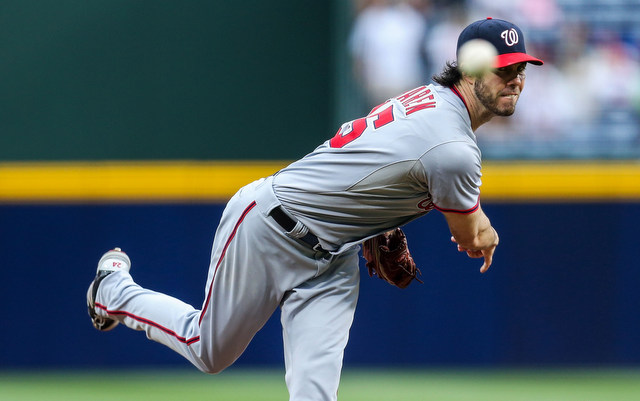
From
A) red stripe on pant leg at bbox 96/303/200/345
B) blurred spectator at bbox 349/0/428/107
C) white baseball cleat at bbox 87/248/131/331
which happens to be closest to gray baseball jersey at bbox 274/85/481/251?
red stripe on pant leg at bbox 96/303/200/345

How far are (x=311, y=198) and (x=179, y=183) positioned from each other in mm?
2755

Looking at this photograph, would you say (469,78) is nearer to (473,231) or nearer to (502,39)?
(502,39)

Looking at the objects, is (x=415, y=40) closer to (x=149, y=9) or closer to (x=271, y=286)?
(x=149, y=9)

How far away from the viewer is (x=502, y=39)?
3707 mm

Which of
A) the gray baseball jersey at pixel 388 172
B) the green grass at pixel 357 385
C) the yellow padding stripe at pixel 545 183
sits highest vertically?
the gray baseball jersey at pixel 388 172

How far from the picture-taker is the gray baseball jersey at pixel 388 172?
12.0ft

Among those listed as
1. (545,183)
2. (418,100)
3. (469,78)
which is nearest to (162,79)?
(545,183)

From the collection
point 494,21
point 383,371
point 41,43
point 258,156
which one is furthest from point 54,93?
point 494,21

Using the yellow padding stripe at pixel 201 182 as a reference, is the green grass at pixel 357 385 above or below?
below

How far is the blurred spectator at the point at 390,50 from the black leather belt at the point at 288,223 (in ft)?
13.5

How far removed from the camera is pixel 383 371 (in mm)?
6562

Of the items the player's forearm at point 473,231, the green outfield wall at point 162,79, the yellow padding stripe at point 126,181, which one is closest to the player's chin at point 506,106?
the player's forearm at point 473,231

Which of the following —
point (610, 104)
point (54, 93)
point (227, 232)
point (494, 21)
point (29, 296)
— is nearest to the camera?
point (494, 21)

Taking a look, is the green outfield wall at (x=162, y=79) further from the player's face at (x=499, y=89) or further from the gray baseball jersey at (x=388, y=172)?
the player's face at (x=499, y=89)
